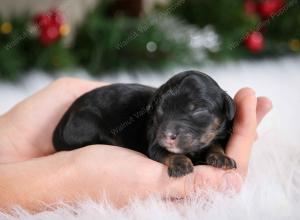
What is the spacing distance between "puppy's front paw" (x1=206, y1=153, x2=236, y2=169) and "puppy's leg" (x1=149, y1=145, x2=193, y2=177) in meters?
0.07

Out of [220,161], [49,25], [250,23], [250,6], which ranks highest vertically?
[250,6]

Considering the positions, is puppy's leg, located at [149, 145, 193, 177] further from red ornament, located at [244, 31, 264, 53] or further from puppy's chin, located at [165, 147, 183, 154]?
red ornament, located at [244, 31, 264, 53]

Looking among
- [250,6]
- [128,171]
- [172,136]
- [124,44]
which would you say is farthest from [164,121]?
[250,6]

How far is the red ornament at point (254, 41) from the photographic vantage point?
4379 mm

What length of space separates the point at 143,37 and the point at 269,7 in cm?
123

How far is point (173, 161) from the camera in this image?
71.7 inches

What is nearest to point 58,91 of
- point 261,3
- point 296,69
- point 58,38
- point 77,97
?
point 77,97

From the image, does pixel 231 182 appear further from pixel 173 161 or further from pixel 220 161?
pixel 173 161

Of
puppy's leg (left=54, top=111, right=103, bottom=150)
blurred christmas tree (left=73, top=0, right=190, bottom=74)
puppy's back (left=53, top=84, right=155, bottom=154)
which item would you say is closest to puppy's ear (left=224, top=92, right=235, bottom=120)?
puppy's back (left=53, top=84, right=155, bottom=154)

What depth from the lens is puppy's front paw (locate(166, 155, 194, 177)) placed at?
5.81 feet

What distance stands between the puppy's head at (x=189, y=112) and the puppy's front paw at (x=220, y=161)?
0.18 feet

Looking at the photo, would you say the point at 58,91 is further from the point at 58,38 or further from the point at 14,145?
the point at 58,38

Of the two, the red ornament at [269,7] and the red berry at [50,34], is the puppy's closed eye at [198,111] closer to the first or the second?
the red berry at [50,34]

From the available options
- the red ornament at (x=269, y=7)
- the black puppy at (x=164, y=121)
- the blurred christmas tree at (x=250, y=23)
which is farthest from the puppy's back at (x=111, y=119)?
the red ornament at (x=269, y=7)
